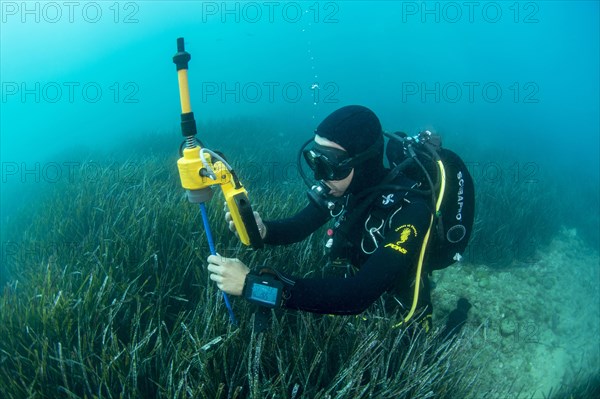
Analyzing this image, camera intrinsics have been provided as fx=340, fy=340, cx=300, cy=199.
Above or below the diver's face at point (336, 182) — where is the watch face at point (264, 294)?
below

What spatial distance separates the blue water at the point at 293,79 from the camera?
2759 centimetres

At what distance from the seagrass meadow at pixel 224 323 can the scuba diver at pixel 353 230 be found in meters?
0.30

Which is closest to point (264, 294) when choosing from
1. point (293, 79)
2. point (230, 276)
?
point (230, 276)

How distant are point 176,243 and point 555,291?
6.39 metres

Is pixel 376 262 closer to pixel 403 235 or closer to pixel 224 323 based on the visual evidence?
pixel 403 235

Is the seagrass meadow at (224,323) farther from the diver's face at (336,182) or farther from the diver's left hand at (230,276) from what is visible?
the diver's face at (336,182)

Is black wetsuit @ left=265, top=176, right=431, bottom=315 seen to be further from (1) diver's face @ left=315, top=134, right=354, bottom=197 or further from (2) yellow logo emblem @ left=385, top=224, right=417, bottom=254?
(1) diver's face @ left=315, top=134, right=354, bottom=197

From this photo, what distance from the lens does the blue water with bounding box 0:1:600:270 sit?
27.6m

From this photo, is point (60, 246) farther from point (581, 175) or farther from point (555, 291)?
point (581, 175)

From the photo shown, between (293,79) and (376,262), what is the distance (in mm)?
66528

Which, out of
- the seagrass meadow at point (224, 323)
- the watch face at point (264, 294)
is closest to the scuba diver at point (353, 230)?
the watch face at point (264, 294)

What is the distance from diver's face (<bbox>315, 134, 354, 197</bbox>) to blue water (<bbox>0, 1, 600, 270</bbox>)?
36.3 feet

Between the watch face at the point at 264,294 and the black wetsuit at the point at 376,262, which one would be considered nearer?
the watch face at the point at 264,294

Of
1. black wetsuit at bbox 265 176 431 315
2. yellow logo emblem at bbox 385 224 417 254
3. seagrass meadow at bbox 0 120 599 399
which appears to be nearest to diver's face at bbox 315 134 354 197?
black wetsuit at bbox 265 176 431 315
